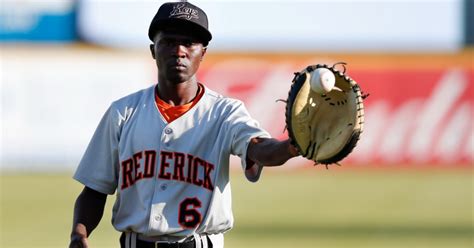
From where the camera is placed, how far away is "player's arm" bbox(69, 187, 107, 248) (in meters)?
4.84

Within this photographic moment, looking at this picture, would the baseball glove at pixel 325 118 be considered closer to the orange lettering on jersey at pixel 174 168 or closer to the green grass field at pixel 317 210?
the orange lettering on jersey at pixel 174 168

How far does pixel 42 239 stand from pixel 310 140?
23.0ft

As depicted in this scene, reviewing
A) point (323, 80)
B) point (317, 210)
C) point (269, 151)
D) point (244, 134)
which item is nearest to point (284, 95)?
point (317, 210)

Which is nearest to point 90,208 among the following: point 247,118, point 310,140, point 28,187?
point 247,118

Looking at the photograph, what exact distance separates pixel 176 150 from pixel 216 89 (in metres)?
13.2

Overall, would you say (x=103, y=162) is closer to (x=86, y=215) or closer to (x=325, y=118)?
(x=86, y=215)

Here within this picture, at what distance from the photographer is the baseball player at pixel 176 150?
4.78 m

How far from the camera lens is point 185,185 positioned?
15.8ft

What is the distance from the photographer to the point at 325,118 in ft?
14.5

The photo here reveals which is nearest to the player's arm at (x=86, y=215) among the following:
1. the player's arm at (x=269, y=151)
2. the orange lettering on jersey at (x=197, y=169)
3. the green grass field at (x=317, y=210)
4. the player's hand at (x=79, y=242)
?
the player's hand at (x=79, y=242)

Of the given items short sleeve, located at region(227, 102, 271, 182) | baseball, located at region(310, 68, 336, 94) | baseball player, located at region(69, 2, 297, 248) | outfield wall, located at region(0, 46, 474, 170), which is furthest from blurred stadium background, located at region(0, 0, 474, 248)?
baseball, located at region(310, 68, 336, 94)

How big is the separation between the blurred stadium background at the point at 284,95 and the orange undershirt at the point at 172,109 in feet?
21.4

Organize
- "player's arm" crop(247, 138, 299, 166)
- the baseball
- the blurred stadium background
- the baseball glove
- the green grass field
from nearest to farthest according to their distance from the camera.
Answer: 1. the baseball
2. the baseball glove
3. "player's arm" crop(247, 138, 299, 166)
4. the green grass field
5. the blurred stadium background

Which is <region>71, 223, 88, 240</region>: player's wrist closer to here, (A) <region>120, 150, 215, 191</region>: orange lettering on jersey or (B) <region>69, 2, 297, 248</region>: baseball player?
(B) <region>69, 2, 297, 248</region>: baseball player
